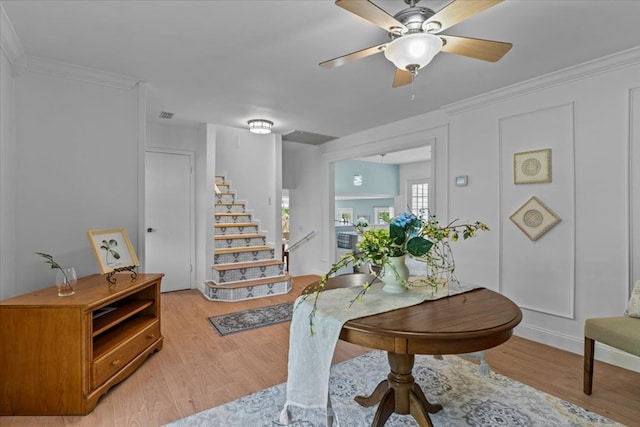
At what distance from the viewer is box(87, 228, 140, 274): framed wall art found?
7.78 ft

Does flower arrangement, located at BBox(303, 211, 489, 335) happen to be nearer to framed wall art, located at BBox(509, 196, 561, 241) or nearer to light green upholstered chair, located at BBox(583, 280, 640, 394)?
light green upholstered chair, located at BBox(583, 280, 640, 394)

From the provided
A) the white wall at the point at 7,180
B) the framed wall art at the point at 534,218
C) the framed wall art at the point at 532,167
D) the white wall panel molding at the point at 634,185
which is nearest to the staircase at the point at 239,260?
the white wall at the point at 7,180

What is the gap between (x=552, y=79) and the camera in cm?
281

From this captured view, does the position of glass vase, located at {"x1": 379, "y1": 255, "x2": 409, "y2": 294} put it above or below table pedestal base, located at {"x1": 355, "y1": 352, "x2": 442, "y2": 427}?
above

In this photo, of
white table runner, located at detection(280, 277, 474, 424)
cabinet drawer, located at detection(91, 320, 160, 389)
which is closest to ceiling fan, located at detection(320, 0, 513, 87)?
white table runner, located at detection(280, 277, 474, 424)

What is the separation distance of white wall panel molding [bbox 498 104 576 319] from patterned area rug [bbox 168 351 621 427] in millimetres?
1081

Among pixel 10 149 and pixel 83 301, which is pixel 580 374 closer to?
pixel 83 301

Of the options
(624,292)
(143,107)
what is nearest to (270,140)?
(143,107)

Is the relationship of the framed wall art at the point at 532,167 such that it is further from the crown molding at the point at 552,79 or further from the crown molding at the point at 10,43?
the crown molding at the point at 10,43

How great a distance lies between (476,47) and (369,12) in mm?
714

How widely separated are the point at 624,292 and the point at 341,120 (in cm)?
333

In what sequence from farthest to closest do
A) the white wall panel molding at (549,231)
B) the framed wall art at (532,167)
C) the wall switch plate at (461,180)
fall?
the wall switch plate at (461,180) < the framed wall art at (532,167) < the white wall panel molding at (549,231)

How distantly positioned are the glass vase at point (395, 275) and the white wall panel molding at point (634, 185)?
2.03m

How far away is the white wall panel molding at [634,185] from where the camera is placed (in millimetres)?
2426
